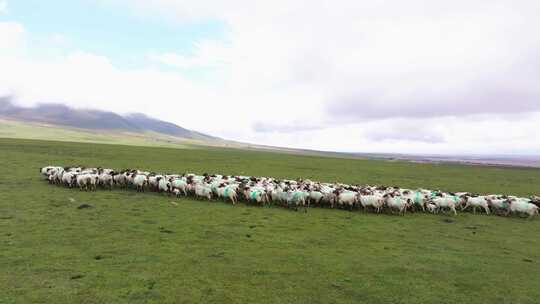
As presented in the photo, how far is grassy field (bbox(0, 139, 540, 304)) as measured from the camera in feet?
23.5

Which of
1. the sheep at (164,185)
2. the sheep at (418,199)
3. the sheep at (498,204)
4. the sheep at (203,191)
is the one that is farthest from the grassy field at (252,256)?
the sheep at (164,185)

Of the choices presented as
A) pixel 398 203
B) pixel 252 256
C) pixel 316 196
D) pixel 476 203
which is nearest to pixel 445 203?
pixel 476 203

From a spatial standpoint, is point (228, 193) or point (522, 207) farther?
point (228, 193)

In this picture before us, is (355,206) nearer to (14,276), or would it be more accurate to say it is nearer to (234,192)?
(234,192)

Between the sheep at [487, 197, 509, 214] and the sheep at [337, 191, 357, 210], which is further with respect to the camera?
the sheep at [487, 197, 509, 214]

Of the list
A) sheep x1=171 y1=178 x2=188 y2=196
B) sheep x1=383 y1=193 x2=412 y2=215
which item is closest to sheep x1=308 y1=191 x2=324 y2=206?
sheep x1=383 y1=193 x2=412 y2=215

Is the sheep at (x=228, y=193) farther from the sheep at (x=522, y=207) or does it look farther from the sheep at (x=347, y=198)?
the sheep at (x=522, y=207)

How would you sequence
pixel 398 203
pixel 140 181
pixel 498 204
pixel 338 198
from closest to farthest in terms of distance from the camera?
1. pixel 398 203
2. pixel 338 198
3. pixel 498 204
4. pixel 140 181

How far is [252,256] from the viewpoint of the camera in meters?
9.30

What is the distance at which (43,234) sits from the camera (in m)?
10.5

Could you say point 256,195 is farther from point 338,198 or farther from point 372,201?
point 372,201

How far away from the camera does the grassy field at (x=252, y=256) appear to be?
716 centimetres

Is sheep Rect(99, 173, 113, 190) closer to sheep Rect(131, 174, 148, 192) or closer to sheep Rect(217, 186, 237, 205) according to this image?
sheep Rect(131, 174, 148, 192)

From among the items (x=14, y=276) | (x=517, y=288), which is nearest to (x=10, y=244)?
(x=14, y=276)
